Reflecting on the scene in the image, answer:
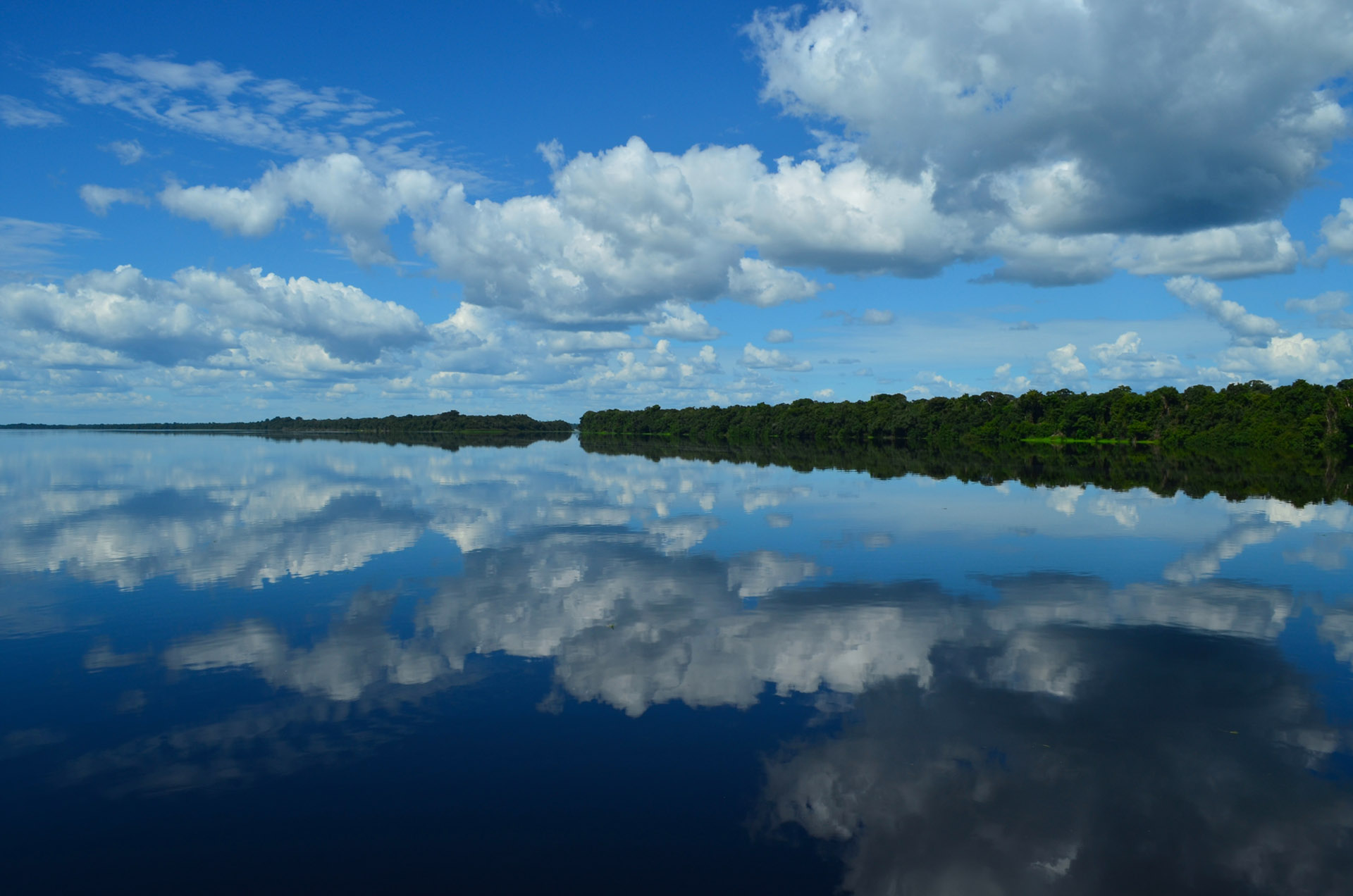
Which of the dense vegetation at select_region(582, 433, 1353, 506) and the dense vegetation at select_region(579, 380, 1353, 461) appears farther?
the dense vegetation at select_region(579, 380, 1353, 461)

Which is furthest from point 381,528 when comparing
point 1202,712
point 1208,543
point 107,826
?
point 1208,543

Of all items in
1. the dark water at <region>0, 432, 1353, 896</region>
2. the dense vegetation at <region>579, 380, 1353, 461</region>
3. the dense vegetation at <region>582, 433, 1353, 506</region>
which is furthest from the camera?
the dense vegetation at <region>579, 380, 1353, 461</region>

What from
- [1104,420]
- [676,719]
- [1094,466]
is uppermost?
[1104,420]

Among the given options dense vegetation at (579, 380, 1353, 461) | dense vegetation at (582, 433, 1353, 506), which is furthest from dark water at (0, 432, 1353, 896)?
dense vegetation at (579, 380, 1353, 461)

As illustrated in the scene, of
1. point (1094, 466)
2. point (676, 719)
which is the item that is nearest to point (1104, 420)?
point (1094, 466)

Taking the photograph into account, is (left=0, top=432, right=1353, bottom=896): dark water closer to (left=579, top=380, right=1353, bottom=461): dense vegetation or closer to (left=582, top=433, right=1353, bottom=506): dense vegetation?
(left=582, top=433, right=1353, bottom=506): dense vegetation

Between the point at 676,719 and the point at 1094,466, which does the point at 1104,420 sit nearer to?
the point at 1094,466

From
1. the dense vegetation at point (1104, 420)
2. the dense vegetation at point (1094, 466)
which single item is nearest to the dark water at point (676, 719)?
the dense vegetation at point (1094, 466)
